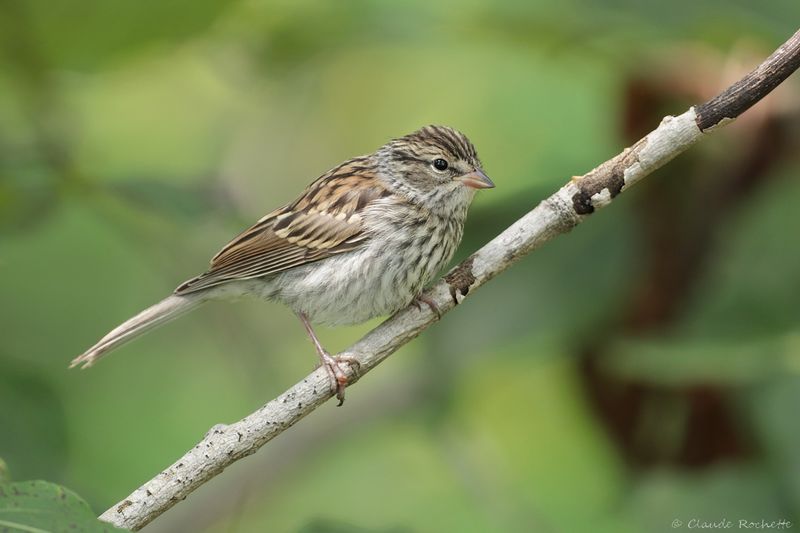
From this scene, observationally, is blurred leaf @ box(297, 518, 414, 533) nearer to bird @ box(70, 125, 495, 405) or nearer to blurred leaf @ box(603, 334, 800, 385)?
bird @ box(70, 125, 495, 405)

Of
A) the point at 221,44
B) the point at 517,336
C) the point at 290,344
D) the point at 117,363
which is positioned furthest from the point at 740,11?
the point at 117,363

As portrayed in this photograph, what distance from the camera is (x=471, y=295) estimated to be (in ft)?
13.0

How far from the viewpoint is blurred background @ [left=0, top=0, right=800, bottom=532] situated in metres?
4.30

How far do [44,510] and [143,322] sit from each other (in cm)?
231

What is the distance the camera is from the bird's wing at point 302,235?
181 inches

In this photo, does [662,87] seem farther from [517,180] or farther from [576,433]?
[576,433]

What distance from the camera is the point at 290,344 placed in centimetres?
645

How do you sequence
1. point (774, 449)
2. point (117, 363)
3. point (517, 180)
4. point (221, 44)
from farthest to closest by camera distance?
point (117, 363)
point (517, 180)
point (221, 44)
point (774, 449)

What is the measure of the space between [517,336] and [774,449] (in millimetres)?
1170

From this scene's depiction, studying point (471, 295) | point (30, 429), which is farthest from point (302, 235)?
point (30, 429)

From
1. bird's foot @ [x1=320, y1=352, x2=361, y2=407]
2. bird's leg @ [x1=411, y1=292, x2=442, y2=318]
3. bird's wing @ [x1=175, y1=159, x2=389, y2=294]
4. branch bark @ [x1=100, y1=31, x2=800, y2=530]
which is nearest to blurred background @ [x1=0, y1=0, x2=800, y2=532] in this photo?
bird's wing @ [x1=175, y1=159, x2=389, y2=294]

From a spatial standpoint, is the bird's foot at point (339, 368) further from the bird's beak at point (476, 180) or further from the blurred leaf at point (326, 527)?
the bird's beak at point (476, 180)

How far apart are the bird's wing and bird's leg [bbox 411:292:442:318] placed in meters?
0.82

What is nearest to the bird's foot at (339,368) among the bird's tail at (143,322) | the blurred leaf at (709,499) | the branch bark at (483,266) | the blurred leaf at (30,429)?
the branch bark at (483,266)
